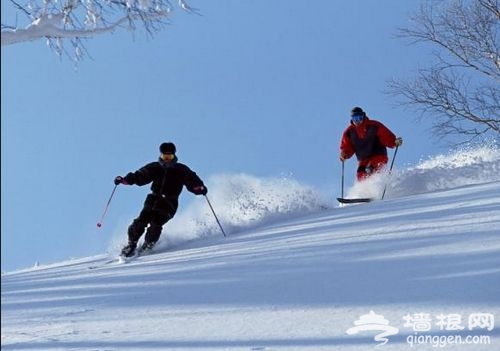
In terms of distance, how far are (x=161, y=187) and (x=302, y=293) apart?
528 centimetres

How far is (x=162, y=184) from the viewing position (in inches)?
351

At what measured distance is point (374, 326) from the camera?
3127 millimetres

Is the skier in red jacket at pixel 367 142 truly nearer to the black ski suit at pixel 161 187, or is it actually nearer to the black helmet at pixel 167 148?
the black ski suit at pixel 161 187

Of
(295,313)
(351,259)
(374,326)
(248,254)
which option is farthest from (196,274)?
(374,326)

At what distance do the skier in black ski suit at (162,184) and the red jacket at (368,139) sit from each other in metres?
3.15

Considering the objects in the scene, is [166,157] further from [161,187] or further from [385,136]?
[385,136]

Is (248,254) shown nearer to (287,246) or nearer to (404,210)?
(287,246)

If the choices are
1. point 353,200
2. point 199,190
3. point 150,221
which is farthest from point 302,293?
point 353,200

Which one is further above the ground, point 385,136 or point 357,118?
point 357,118

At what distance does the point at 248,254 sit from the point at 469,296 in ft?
8.69

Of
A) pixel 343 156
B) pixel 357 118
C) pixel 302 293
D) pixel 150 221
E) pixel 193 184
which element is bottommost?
pixel 302 293

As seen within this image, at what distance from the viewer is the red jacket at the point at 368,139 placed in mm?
10579

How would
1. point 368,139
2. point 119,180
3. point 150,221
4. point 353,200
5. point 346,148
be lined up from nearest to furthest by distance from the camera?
point 150,221
point 119,180
point 353,200
point 368,139
point 346,148

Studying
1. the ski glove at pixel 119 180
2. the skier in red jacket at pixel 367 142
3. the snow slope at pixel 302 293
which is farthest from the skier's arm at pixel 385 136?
the ski glove at pixel 119 180
